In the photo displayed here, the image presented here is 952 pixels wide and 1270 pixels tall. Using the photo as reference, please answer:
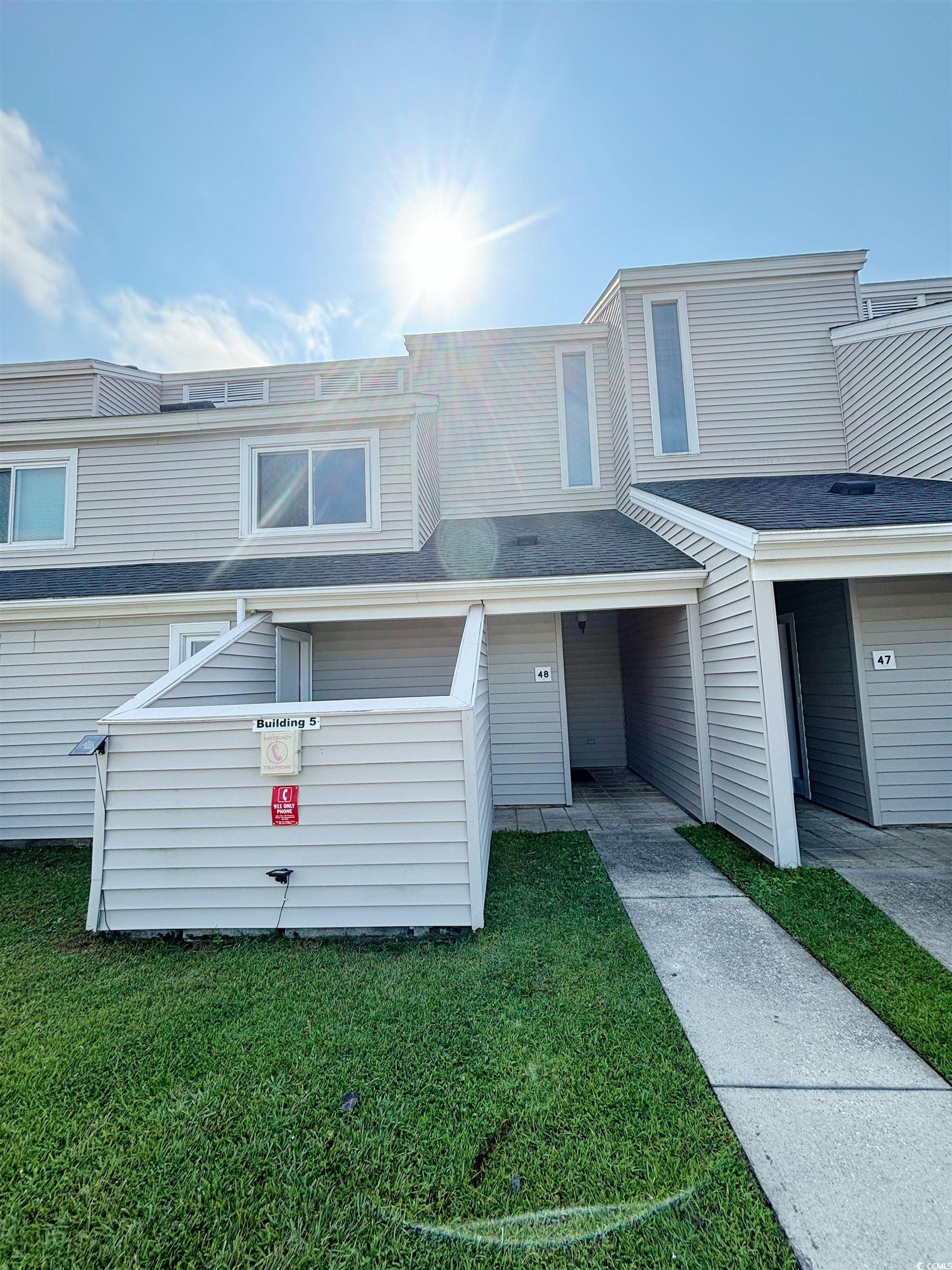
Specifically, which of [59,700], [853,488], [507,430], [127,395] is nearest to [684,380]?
[507,430]

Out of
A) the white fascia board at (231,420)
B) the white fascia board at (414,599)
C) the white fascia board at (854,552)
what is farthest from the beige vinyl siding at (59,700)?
the white fascia board at (854,552)

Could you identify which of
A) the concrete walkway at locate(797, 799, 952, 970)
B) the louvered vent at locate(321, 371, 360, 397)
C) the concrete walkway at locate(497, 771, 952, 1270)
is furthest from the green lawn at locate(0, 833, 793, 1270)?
the louvered vent at locate(321, 371, 360, 397)

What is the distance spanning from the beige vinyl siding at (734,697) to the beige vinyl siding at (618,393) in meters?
2.72

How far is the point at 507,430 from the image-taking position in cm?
939

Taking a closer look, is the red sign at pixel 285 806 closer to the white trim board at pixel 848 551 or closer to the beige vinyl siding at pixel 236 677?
the beige vinyl siding at pixel 236 677

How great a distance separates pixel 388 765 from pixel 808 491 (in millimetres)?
6332

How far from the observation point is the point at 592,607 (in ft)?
19.5

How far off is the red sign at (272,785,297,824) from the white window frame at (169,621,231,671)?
308cm

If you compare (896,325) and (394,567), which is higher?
(896,325)

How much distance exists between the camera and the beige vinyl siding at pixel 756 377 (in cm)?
812

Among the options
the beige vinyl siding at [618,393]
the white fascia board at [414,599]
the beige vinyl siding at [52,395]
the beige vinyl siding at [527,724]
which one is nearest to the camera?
the white fascia board at [414,599]

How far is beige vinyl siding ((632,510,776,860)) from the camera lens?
478cm

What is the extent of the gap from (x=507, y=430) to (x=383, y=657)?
5.00m

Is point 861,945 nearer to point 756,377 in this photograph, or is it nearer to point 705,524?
point 705,524
